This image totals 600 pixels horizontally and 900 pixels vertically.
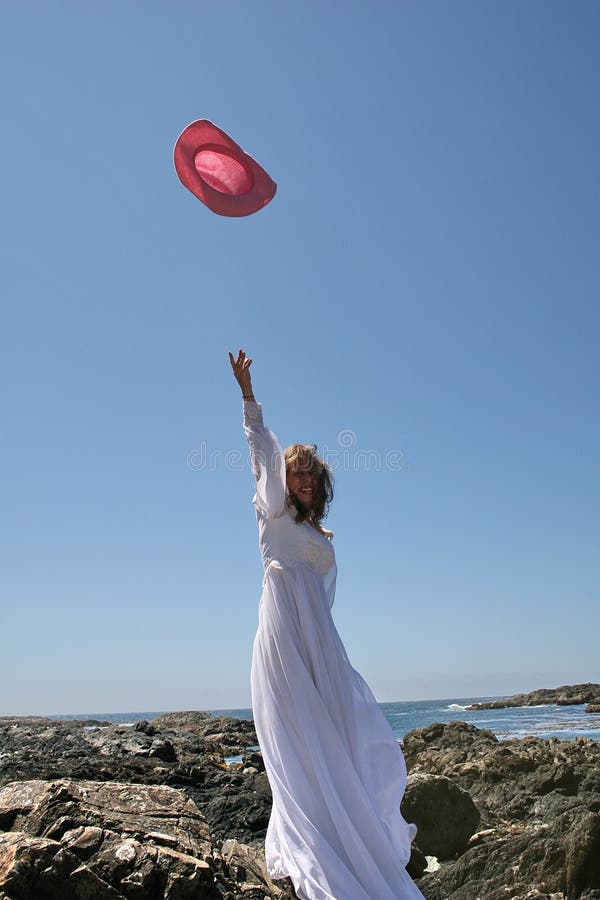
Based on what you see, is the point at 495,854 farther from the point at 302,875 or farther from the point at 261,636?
the point at 261,636

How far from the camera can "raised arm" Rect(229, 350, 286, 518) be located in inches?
174

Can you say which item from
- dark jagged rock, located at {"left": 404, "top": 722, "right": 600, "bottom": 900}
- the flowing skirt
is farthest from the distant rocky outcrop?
the flowing skirt

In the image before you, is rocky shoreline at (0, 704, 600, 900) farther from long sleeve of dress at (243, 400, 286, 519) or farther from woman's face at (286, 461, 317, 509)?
woman's face at (286, 461, 317, 509)

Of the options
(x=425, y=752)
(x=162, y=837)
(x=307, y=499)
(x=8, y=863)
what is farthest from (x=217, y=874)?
(x=425, y=752)

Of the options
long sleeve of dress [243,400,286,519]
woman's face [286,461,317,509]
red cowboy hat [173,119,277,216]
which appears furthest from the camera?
red cowboy hat [173,119,277,216]

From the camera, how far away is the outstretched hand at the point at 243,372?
183 inches

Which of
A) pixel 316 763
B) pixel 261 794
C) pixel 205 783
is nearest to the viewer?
pixel 316 763

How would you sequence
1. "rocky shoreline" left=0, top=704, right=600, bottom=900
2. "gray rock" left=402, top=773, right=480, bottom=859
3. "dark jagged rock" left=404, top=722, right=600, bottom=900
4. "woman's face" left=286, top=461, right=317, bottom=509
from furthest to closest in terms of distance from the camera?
"gray rock" left=402, top=773, right=480, bottom=859
"dark jagged rock" left=404, top=722, right=600, bottom=900
"woman's face" left=286, top=461, right=317, bottom=509
"rocky shoreline" left=0, top=704, right=600, bottom=900

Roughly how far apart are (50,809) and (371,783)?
187cm

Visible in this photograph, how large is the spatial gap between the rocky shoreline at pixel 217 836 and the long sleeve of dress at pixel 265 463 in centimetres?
196

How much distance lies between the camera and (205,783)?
801 cm

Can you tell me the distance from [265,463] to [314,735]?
1713 mm

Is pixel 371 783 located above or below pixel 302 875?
A: above

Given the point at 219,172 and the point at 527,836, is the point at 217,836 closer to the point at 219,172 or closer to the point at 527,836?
the point at 527,836
